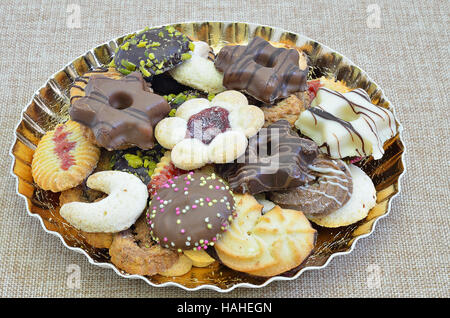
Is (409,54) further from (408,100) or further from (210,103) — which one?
(210,103)

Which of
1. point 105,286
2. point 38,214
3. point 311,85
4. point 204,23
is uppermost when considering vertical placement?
point 204,23

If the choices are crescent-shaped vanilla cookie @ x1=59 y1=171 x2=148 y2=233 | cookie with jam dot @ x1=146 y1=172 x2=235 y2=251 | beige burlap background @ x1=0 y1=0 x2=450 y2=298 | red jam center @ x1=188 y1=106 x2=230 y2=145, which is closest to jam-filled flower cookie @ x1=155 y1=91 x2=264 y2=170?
red jam center @ x1=188 y1=106 x2=230 y2=145

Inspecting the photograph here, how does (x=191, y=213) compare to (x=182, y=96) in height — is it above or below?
below

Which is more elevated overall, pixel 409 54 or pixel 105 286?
pixel 409 54

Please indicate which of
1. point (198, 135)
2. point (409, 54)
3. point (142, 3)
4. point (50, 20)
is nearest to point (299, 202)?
point (198, 135)

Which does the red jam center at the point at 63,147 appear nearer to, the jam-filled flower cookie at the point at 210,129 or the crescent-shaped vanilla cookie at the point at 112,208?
the crescent-shaped vanilla cookie at the point at 112,208

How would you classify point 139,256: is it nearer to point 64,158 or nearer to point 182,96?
point 64,158

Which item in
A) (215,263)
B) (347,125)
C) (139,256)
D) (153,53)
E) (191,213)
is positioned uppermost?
(153,53)

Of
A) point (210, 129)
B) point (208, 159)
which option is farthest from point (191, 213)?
point (210, 129)
